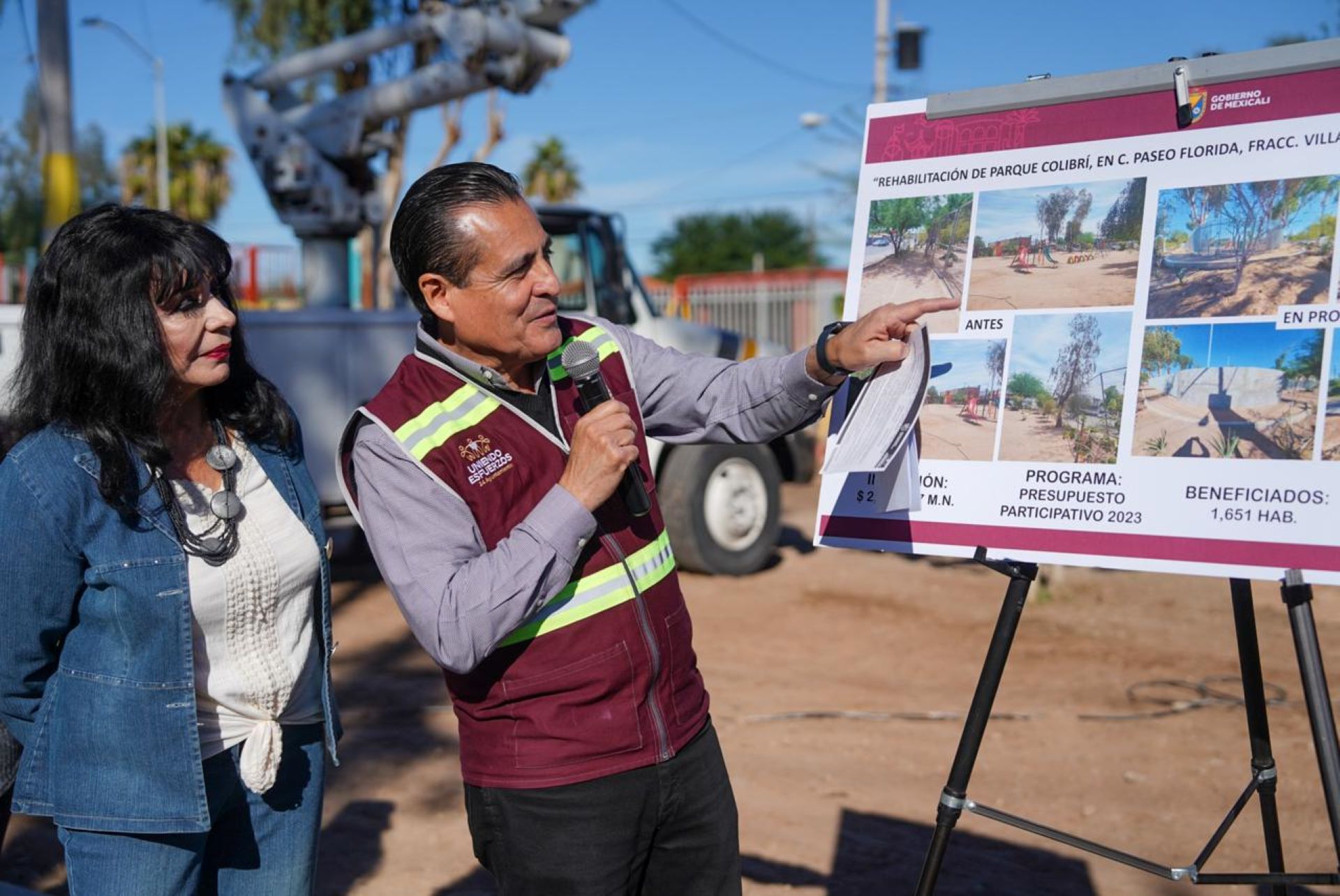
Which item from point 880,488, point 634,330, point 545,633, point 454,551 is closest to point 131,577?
point 454,551

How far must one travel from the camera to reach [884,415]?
2396 millimetres

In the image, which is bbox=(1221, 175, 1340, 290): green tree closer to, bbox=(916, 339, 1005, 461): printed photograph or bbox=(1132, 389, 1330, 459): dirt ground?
bbox=(1132, 389, 1330, 459): dirt ground

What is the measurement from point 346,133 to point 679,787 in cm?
980

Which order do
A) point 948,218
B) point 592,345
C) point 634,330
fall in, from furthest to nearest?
point 634,330 → point 948,218 → point 592,345

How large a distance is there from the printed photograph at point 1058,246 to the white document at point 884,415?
0.31 m

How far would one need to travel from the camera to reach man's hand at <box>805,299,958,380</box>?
241 centimetres

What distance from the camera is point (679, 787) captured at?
2283mm

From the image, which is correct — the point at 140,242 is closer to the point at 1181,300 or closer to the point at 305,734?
the point at 305,734

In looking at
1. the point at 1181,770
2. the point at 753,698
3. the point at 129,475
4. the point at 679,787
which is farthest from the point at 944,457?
the point at 753,698

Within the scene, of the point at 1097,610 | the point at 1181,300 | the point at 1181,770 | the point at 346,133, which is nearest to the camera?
the point at 1181,300

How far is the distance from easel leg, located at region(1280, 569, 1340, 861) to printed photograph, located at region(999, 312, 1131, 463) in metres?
0.42

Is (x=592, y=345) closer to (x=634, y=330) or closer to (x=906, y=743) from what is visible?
(x=906, y=743)

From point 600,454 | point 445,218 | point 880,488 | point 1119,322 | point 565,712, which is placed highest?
point 445,218

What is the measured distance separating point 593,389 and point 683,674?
22.4 inches
